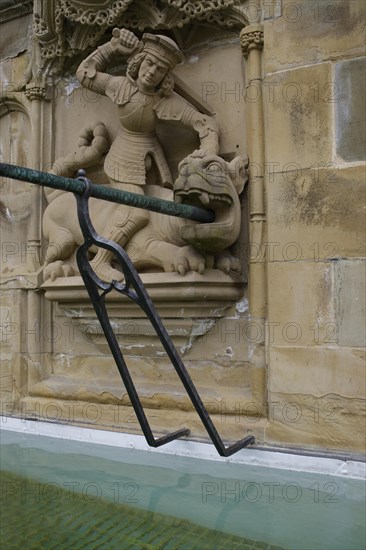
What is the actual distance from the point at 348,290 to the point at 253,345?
0.48 m

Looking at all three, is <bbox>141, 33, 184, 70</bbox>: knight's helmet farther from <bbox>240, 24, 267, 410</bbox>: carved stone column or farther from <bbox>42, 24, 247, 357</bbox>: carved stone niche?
<bbox>240, 24, 267, 410</bbox>: carved stone column

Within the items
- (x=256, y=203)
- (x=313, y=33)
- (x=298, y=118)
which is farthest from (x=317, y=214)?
(x=313, y=33)

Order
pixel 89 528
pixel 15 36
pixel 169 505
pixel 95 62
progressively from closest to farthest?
pixel 89 528
pixel 169 505
pixel 95 62
pixel 15 36

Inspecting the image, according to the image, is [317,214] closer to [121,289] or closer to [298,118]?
[298,118]

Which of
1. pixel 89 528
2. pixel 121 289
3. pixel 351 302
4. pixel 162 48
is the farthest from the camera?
pixel 162 48

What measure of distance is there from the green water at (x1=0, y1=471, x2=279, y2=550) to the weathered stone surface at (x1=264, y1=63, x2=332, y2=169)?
1420mm

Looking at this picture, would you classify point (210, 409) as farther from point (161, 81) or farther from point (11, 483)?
point (161, 81)

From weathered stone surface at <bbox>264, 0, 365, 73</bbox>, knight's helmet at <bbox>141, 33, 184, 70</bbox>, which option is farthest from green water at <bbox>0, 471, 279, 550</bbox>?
knight's helmet at <bbox>141, 33, 184, 70</bbox>

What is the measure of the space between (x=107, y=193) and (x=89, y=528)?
1.11 metres

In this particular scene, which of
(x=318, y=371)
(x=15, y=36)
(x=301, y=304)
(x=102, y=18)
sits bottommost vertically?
(x=318, y=371)

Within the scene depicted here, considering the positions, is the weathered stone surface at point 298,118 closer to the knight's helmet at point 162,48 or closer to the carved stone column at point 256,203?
the carved stone column at point 256,203

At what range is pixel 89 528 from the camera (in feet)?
6.28

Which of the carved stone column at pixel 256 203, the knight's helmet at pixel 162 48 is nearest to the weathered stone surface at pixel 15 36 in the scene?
the knight's helmet at pixel 162 48

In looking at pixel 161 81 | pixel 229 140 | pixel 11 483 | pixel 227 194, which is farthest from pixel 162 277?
pixel 11 483
